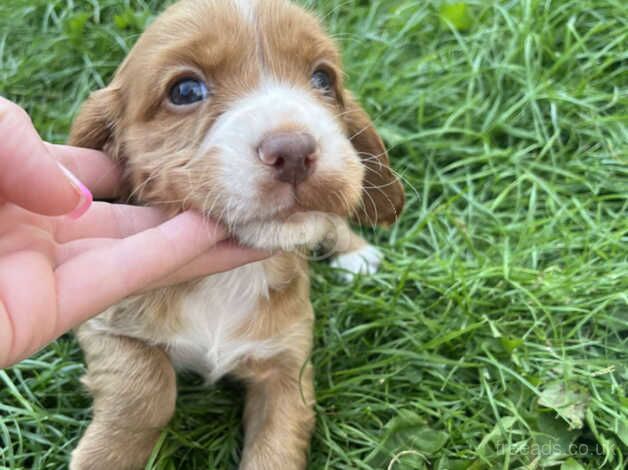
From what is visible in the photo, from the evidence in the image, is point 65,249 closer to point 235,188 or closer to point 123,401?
point 235,188

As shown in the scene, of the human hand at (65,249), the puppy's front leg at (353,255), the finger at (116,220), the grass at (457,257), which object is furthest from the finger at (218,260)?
the puppy's front leg at (353,255)

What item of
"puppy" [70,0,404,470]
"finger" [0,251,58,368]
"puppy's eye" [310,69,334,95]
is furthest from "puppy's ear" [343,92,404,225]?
"finger" [0,251,58,368]

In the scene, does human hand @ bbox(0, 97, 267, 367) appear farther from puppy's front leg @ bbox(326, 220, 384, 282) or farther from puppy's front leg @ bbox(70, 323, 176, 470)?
puppy's front leg @ bbox(326, 220, 384, 282)

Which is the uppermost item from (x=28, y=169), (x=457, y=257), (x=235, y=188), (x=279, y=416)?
(x=28, y=169)

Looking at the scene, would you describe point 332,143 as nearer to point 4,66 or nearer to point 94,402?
point 94,402

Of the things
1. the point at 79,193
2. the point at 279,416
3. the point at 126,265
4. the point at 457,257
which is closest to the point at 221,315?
the point at 279,416

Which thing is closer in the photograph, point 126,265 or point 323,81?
point 126,265

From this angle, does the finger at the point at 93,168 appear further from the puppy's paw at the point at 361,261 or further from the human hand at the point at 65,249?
the puppy's paw at the point at 361,261
